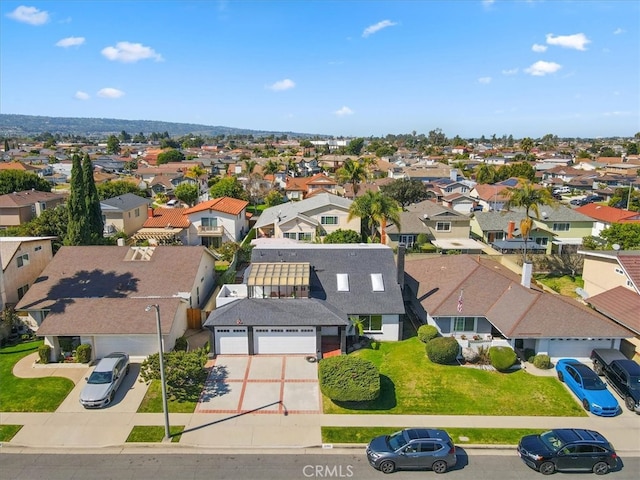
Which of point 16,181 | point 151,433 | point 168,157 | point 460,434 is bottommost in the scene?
point 460,434

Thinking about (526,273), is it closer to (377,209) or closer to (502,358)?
(502,358)

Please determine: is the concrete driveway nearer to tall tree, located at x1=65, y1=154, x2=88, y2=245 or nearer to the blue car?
the blue car

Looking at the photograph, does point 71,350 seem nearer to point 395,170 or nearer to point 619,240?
point 619,240

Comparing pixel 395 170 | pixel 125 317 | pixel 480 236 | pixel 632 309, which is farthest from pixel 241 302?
pixel 395 170

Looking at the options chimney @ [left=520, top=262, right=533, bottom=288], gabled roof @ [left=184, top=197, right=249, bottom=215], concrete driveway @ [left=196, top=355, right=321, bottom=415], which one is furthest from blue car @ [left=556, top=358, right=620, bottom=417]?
gabled roof @ [left=184, top=197, right=249, bottom=215]

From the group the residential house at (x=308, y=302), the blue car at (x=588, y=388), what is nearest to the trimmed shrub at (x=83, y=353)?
the residential house at (x=308, y=302)

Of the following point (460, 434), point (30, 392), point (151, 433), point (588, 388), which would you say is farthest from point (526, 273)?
point (30, 392)

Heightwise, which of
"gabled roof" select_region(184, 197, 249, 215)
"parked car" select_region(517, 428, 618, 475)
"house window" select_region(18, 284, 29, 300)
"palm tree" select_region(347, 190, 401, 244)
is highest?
"palm tree" select_region(347, 190, 401, 244)

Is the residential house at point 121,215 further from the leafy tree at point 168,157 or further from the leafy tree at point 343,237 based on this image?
the leafy tree at point 168,157
